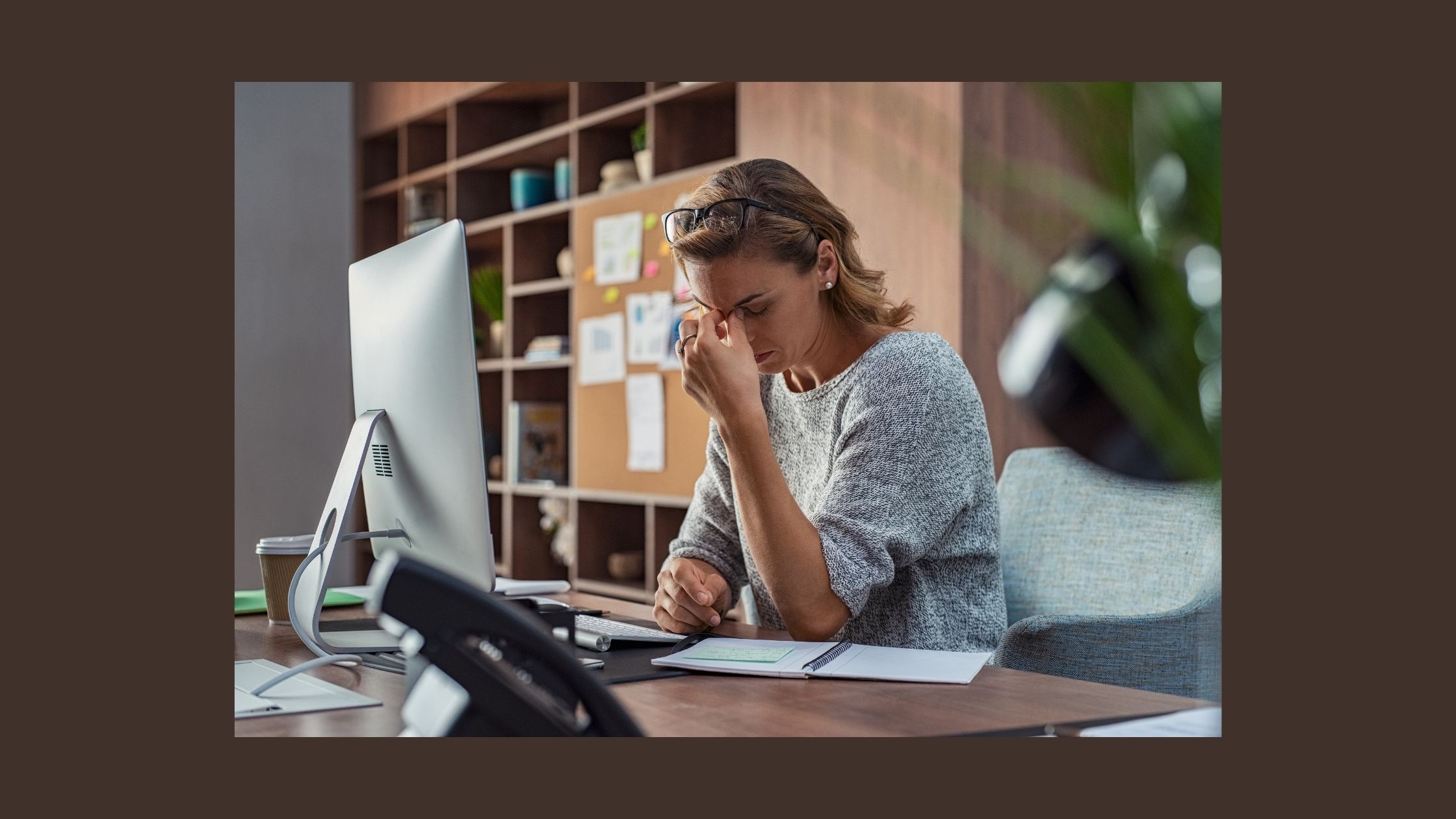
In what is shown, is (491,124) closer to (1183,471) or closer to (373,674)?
(373,674)

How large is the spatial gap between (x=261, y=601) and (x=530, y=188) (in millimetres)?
2745

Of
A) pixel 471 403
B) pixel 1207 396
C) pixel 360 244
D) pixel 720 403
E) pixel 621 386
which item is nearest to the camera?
pixel 1207 396

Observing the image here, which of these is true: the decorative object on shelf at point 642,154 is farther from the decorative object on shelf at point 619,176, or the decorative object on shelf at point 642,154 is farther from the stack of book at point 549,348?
the stack of book at point 549,348

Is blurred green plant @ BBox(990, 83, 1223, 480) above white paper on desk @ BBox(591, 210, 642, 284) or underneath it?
underneath

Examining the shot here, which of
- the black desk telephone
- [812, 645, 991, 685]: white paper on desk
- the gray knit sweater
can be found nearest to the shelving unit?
the gray knit sweater

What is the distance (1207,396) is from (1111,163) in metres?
0.22

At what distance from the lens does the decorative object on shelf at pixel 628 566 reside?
375 centimetres

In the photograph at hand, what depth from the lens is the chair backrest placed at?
1.58 m

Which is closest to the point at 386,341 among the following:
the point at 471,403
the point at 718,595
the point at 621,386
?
the point at 471,403

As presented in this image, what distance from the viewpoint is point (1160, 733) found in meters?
0.93

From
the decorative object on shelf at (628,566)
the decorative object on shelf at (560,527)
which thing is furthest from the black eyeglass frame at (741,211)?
the decorative object on shelf at (560,527)

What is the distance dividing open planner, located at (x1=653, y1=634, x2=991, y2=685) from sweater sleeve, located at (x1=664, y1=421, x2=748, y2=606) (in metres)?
0.35

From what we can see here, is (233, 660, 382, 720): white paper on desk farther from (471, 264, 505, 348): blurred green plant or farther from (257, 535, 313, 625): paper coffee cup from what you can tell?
(471, 264, 505, 348): blurred green plant

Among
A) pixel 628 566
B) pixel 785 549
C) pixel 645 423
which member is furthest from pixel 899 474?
pixel 628 566
